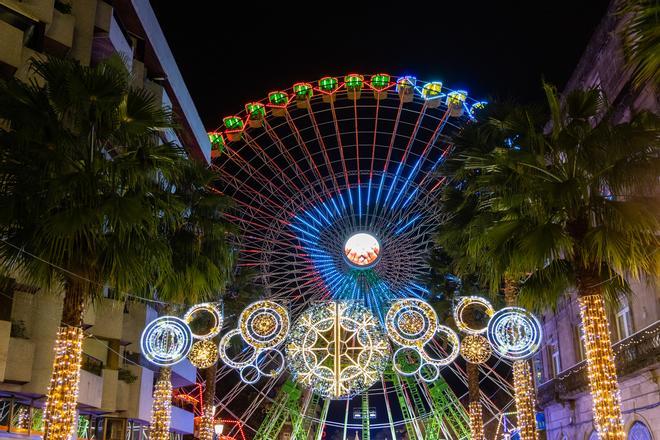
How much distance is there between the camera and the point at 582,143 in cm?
1396

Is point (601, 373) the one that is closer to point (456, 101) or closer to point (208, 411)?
point (208, 411)

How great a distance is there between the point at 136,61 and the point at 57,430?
67.6 feet

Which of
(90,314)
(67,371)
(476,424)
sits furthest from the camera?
(476,424)

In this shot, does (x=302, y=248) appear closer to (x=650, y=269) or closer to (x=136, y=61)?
(x=136, y=61)

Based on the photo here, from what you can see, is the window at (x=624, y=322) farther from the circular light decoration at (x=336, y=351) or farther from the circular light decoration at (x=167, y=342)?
the circular light decoration at (x=167, y=342)

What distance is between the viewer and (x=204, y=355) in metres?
24.9

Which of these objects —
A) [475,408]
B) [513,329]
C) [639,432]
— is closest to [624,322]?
[639,432]

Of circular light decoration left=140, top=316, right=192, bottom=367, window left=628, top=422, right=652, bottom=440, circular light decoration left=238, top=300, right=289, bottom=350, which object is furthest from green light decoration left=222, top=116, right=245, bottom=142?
window left=628, top=422, right=652, bottom=440

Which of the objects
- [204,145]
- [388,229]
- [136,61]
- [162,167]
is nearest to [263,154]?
[204,145]

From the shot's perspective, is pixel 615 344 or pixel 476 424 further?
pixel 476 424

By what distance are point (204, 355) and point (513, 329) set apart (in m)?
11.9

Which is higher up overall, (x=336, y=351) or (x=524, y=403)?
(x=336, y=351)

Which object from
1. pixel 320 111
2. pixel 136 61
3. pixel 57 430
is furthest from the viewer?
pixel 320 111

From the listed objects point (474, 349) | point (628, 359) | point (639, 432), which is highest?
point (474, 349)
